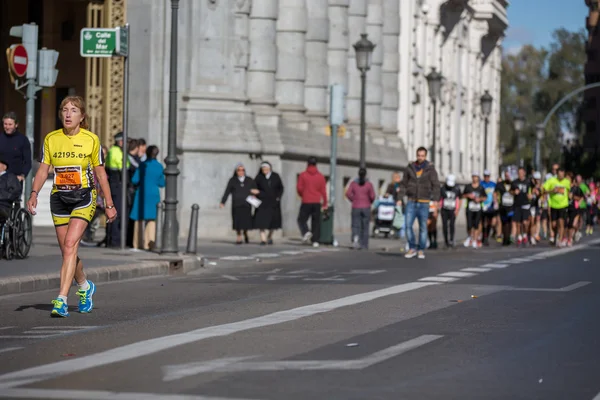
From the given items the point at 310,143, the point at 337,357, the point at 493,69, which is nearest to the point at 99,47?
the point at 337,357

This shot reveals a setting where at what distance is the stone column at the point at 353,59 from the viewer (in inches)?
1982

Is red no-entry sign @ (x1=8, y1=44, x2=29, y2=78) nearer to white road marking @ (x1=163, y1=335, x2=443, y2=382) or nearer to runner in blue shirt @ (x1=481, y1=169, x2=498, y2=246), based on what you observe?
white road marking @ (x1=163, y1=335, x2=443, y2=382)

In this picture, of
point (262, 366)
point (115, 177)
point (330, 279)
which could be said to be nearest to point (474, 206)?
point (115, 177)

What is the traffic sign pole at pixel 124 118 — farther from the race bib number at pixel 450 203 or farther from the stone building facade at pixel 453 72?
the stone building facade at pixel 453 72

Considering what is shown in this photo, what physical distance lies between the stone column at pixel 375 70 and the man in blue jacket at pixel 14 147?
104ft

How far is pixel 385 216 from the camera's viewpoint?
4050 centimetres

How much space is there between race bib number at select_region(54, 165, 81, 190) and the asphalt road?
111 cm

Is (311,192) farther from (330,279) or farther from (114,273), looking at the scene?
(114,273)

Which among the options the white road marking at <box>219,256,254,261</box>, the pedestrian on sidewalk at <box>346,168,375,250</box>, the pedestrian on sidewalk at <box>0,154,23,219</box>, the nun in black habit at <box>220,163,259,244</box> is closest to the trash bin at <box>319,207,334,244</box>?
the pedestrian on sidewalk at <box>346,168,375,250</box>

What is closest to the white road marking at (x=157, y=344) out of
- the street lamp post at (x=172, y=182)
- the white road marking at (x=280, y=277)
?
the white road marking at (x=280, y=277)

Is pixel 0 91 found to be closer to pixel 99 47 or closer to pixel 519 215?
pixel 519 215

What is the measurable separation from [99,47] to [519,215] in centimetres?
1517

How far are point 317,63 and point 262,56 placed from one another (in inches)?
239

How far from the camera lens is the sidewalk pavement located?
17.6 m
